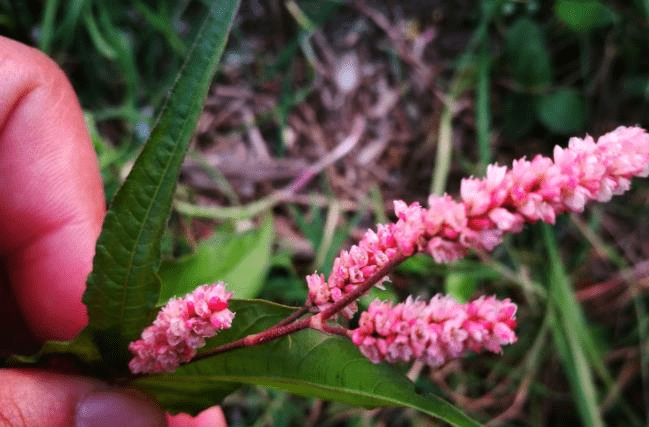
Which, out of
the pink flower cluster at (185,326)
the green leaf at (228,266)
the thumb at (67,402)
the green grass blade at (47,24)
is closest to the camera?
the pink flower cluster at (185,326)

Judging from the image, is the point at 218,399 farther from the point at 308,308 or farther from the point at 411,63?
the point at 411,63

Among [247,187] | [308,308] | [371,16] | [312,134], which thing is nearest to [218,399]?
[308,308]

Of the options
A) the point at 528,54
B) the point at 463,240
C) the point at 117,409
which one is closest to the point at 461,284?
the point at 528,54

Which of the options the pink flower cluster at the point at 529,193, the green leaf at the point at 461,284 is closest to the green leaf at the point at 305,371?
the pink flower cluster at the point at 529,193

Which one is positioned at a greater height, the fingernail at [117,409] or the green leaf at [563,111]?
the green leaf at [563,111]

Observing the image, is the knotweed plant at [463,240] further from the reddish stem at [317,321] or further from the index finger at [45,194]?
the index finger at [45,194]

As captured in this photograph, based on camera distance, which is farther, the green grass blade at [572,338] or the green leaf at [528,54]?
the green leaf at [528,54]

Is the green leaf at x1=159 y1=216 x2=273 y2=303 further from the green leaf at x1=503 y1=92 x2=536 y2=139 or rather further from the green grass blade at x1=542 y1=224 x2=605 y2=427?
the green leaf at x1=503 y1=92 x2=536 y2=139
